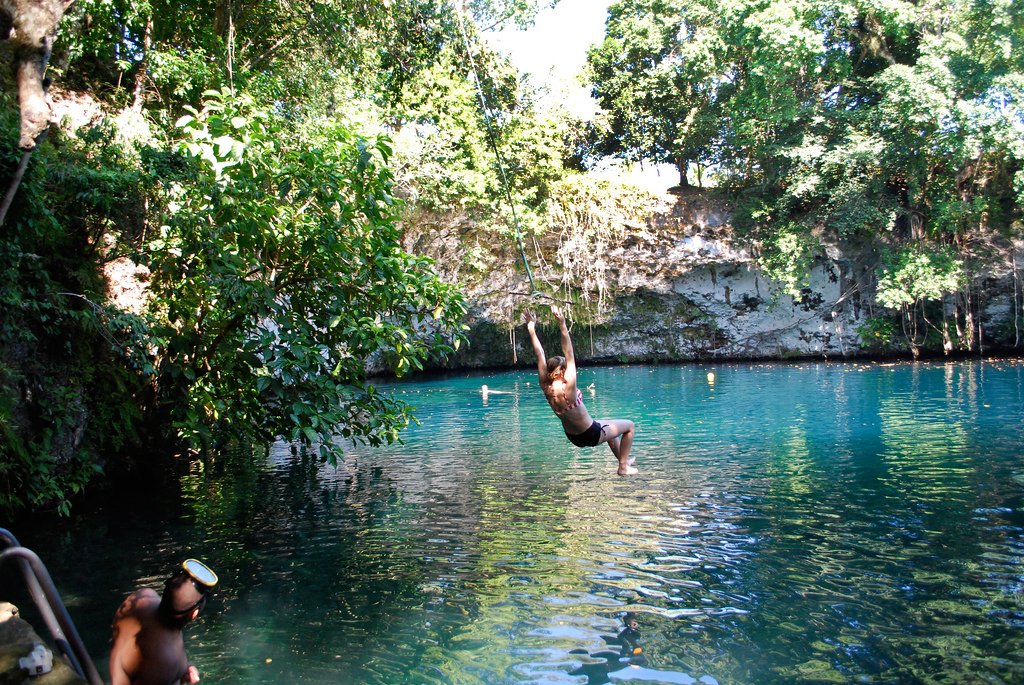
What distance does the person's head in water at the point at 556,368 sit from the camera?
7836 mm

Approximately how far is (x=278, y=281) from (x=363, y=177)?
2080mm

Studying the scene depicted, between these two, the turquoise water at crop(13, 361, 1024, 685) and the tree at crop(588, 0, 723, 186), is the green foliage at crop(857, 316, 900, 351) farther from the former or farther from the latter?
the turquoise water at crop(13, 361, 1024, 685)

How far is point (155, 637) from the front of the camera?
4262 millimetres

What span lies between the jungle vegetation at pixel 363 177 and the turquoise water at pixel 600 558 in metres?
1.52

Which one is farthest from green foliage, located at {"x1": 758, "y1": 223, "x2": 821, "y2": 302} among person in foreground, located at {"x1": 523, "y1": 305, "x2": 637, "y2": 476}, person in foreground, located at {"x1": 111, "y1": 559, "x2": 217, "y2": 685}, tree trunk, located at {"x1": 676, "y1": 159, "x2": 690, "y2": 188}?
person in foreground, located at {"x1": 111, "y1": 559, "x2": 217, "y2": 685}

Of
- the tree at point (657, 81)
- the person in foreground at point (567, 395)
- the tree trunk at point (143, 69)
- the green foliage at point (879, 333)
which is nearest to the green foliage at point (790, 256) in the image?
the green foliage at point (879, 333)

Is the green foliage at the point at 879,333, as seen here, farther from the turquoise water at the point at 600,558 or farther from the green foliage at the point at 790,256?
the turquoise water at the point at 600,558

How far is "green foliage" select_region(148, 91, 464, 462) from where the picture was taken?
1030 centimetres

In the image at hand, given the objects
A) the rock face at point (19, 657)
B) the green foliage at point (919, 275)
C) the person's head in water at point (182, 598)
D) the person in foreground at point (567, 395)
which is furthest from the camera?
the green foliage at point (919, 275)

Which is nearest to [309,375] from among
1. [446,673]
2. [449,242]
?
[446,673]

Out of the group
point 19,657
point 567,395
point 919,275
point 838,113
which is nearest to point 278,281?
point 567,395

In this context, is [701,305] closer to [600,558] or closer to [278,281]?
[278,281]

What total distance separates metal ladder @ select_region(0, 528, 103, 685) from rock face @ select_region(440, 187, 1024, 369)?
2836cm

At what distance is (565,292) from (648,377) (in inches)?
215
